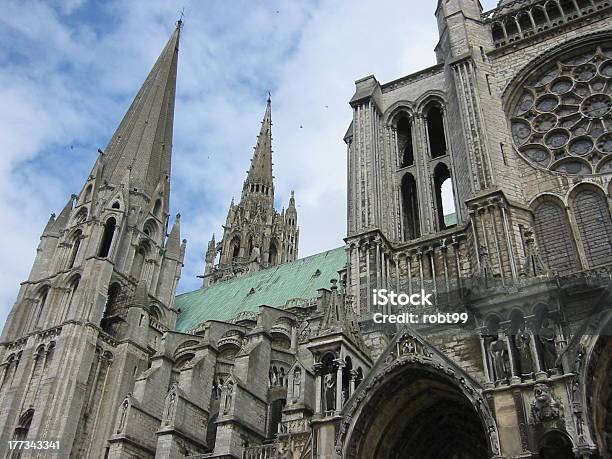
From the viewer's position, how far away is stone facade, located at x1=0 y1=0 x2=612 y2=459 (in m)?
12.6

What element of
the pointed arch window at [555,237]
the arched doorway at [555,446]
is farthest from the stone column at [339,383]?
the pointed arch window at [555,237]

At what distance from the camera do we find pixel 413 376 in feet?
45.1

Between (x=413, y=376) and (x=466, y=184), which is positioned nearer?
(x=413, y=376)

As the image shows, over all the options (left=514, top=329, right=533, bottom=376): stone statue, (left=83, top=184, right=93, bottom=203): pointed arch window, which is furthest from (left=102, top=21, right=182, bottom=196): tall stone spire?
(left=514, top=329, right=533, bottom=376): stone statue

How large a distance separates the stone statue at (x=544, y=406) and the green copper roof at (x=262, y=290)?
20.2 m

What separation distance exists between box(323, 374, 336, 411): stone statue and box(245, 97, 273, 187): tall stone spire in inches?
1652

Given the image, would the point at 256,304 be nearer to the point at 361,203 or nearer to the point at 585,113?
the point at 361,203

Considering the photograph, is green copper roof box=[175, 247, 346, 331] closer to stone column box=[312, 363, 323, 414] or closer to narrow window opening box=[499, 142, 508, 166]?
narrow window opening box=[499, 142, 508, 166]

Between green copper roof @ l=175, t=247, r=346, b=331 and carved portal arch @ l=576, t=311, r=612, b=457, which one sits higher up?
green copper roof @ l=175, t=247, r=346, b=331

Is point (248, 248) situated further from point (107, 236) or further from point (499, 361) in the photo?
point (499, 361)

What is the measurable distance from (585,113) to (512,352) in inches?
366

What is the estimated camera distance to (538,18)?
21.3 metres

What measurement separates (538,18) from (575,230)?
9.04 m

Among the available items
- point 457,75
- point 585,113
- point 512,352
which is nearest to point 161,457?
point 512,352
